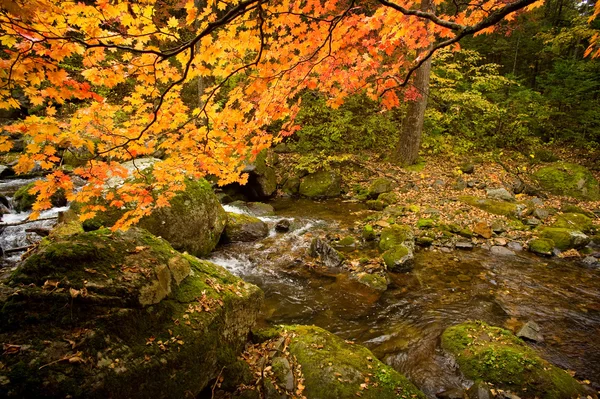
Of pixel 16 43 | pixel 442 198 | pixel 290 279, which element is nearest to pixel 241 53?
pixel 16 43

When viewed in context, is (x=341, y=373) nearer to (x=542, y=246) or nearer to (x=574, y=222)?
(x=542, y=246)

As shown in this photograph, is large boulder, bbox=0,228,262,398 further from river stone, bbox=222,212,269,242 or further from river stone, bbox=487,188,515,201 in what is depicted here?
river stone, bbox=487,188,515,201

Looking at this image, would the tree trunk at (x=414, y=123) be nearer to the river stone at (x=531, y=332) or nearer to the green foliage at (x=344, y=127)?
the green foliage at (x=344, y=127)

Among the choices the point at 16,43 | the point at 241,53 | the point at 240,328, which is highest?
the point at 241,53

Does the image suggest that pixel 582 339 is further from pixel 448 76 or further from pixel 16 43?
pixel 448 76

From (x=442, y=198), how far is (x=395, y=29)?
733 cm

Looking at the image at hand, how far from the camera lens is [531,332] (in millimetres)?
4941

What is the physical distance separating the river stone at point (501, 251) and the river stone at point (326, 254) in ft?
13.3

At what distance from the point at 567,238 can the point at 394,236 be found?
4.53m

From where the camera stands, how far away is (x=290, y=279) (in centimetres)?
677

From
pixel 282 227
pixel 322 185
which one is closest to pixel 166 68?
pixel 282 227

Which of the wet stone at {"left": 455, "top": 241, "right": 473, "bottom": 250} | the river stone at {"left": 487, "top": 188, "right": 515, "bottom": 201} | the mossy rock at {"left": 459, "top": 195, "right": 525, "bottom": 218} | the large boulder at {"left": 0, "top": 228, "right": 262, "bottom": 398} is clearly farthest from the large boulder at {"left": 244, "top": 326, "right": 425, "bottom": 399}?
the river stone at {"left": 487, "top": 188, "right": 515, "bottom": 201}

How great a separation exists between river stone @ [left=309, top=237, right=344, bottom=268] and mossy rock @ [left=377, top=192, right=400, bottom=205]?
419 centimetres

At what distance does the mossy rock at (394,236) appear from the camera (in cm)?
774
